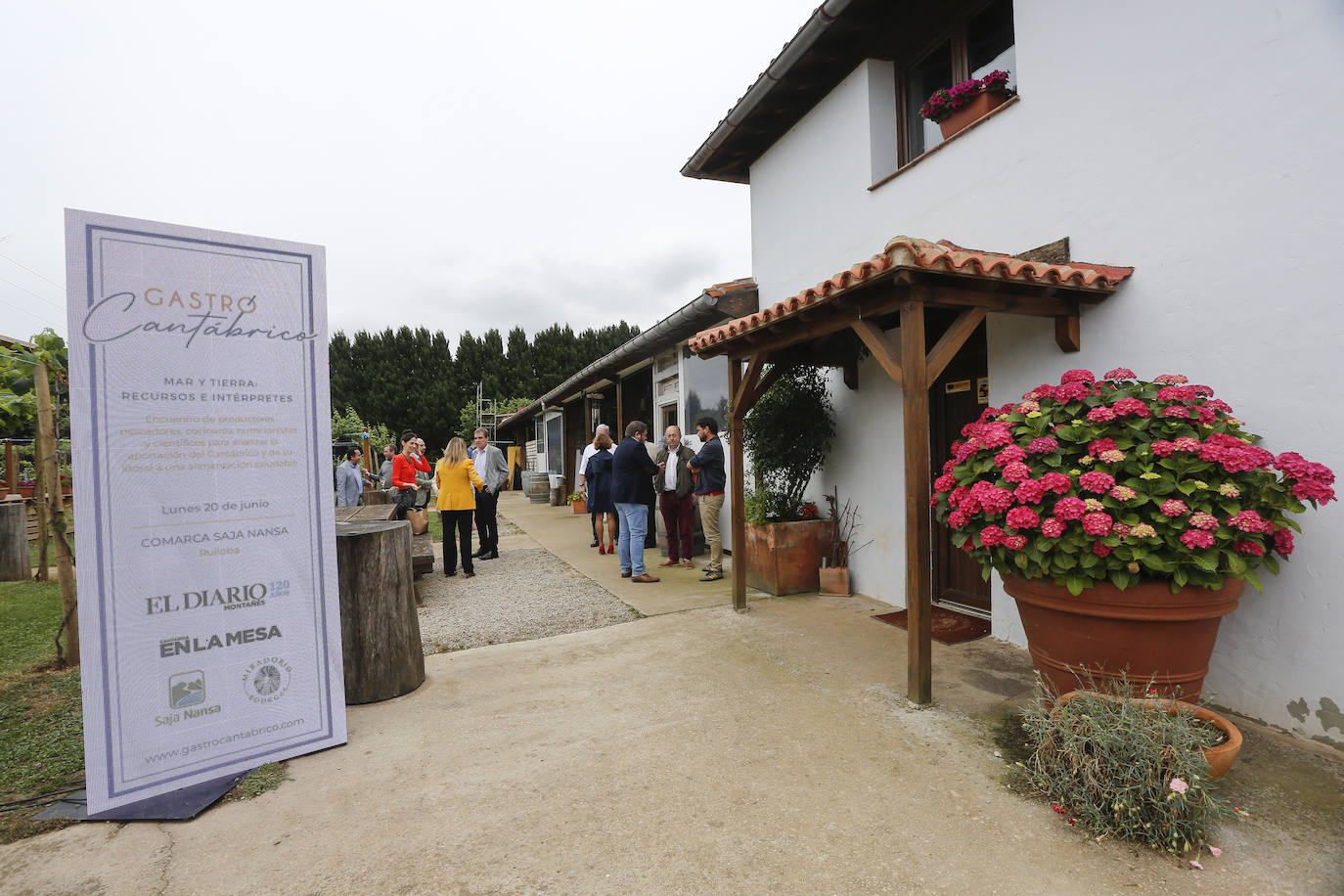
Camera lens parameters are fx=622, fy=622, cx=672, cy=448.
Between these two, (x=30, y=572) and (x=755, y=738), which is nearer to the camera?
(x=755, y=738)

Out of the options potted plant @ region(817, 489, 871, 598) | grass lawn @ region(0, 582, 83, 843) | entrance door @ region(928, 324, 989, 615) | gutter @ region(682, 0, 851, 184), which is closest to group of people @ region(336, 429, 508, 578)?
grass lawn @ region(0, 582, 83, 843)

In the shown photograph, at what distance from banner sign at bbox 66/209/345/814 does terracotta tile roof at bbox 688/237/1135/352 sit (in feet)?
8.62

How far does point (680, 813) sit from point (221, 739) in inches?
78.0

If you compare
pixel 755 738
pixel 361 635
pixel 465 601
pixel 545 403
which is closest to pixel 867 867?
pixel 755 738

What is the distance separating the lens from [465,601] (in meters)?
5.82

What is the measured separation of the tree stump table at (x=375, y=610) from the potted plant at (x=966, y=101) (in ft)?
15.6

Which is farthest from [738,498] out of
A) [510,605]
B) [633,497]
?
[510,605]

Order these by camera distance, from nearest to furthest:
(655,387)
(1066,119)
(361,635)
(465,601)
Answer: (361,635)
(1066,119)
(465,601)
(655,387)

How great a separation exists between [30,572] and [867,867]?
10823mm

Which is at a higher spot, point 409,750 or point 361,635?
point 361,635

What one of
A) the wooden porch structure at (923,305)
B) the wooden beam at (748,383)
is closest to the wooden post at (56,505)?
the wooden beam at (748,383)

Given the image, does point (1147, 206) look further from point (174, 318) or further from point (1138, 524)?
point (174, 318)

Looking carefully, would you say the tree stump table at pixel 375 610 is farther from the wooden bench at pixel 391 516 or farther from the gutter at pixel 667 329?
the gutter at pixel 667 329

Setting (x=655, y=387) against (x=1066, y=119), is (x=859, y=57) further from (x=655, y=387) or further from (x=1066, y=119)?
(x=655, y=387)
